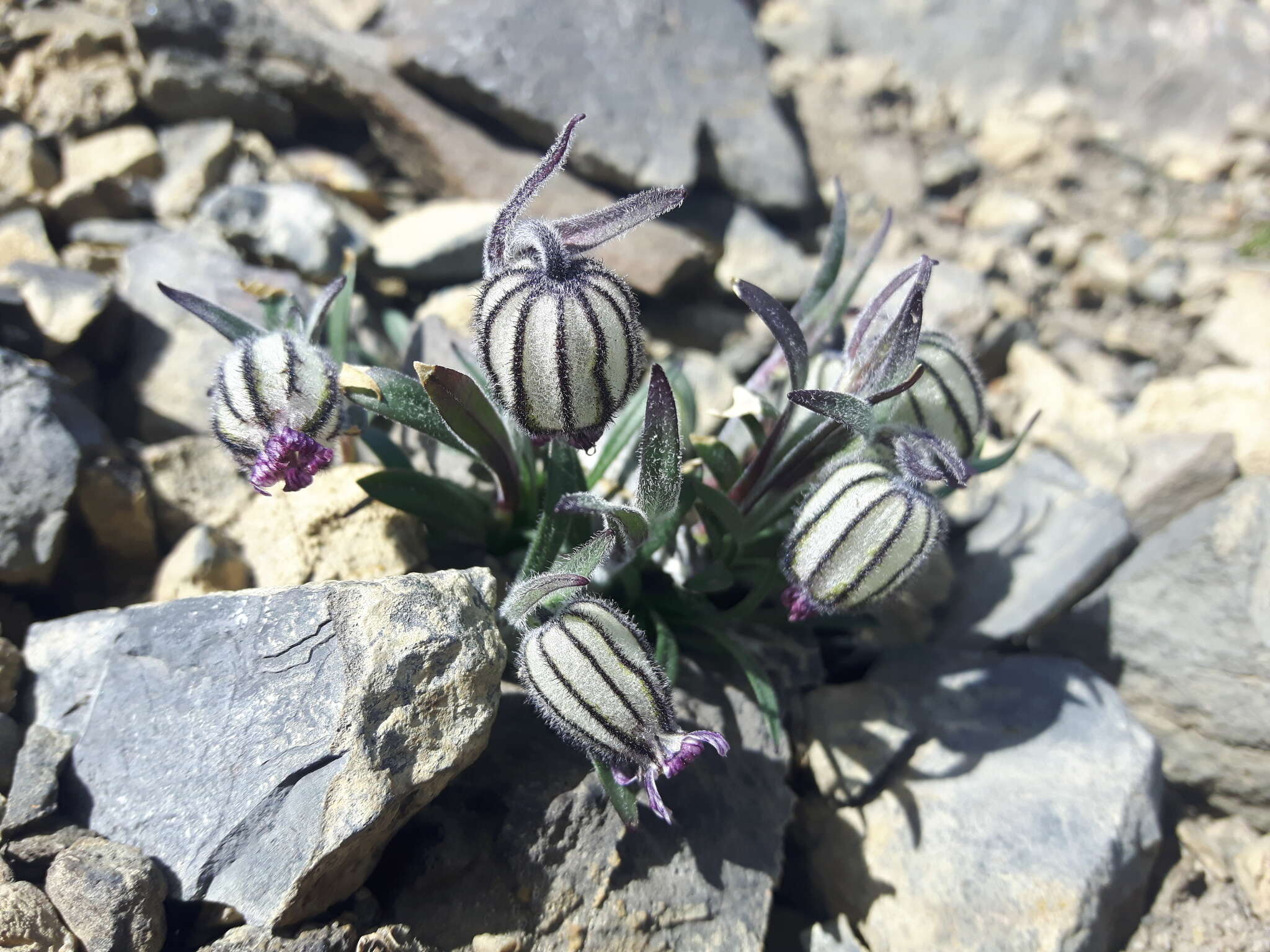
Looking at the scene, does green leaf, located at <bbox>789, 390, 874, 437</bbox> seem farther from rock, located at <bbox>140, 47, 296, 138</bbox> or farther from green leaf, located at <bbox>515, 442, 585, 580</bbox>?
rock, located at <bbox>140, 47, 296, 138</bbox>

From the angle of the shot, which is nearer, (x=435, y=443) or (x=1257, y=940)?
(x=1257, y=940)

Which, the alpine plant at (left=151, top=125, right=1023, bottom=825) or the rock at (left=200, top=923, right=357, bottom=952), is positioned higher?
the alpine plant at (left=151, top=125, right=1023, bottom=825)

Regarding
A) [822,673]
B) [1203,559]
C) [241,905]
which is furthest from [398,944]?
[1203,559]

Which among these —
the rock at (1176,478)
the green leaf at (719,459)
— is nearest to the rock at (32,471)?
the green leaf at (719,459)

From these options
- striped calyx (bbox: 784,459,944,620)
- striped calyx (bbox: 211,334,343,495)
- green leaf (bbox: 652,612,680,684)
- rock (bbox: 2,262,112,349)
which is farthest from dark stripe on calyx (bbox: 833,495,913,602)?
rock (bbox: 2,262,112,349)

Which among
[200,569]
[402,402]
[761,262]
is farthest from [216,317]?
[761,262]

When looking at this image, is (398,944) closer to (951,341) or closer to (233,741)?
(233,741)
